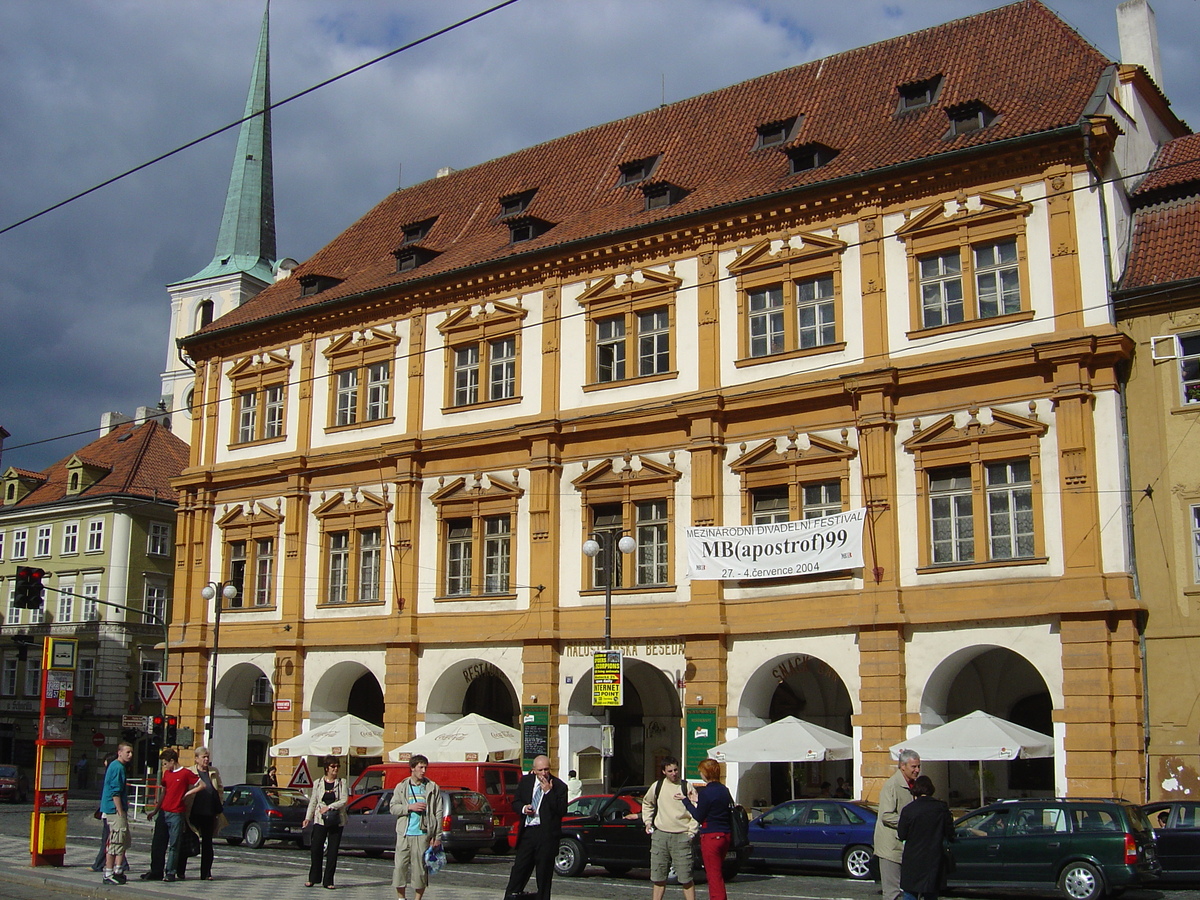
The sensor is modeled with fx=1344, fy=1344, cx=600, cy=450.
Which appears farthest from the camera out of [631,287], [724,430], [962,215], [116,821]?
[631,287]

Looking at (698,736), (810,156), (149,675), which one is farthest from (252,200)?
(698,736)

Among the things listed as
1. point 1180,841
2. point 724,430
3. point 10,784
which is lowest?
point 10,784

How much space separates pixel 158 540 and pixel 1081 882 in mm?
47608

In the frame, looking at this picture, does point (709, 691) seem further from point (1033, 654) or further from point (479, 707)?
point (479, 707)

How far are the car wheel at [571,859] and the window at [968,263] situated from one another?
12628 millimetres

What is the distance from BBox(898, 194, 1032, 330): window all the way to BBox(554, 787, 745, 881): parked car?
11813 millimetres

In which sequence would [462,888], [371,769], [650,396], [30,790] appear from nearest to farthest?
[462,888] → [371,769] → [650,396] → [30,790]

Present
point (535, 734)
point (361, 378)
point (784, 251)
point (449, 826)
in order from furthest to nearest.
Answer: point (361, 378) → point (535, 734) → point (784, 251) → point (449, 826)

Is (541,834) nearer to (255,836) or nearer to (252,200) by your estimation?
(255,836)

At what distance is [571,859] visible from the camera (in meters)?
23.2

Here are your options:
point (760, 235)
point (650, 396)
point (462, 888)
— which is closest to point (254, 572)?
point (650, 396)

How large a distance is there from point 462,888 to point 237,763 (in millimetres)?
21906

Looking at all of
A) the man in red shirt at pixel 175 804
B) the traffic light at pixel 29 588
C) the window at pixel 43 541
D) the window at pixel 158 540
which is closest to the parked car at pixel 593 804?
the man in red shirt at pixel 175 804

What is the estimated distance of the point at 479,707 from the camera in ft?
123
